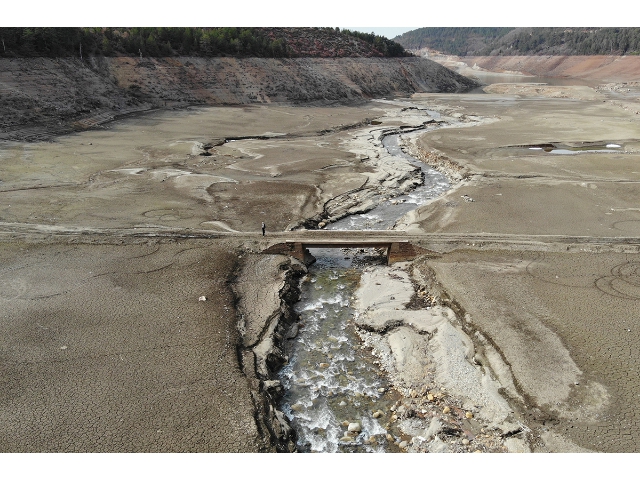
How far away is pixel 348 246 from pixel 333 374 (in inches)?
296

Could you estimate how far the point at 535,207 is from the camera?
2438 centimetres

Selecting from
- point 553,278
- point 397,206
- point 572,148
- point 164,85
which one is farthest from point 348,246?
point 164,85

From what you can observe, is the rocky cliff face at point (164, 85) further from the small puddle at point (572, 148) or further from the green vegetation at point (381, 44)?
the small puddle at point (572, 148)

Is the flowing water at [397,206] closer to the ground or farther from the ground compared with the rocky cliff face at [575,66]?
closer to the ground

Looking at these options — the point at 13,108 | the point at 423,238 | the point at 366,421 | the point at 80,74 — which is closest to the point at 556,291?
the point at 423,238

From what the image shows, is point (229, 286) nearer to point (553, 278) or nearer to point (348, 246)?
point (348, 246)

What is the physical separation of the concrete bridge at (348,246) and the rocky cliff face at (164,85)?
2911 centimetres

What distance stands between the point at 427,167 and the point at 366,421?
85.9 feet

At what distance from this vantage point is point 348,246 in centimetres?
2019

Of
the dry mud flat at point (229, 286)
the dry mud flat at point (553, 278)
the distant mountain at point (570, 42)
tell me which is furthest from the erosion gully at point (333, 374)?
the distant mountain at point (570, 42)

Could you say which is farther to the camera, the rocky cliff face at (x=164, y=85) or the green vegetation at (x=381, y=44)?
the green vegetation at (x=381, y=44)

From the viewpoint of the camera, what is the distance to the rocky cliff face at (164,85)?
42.8 meters

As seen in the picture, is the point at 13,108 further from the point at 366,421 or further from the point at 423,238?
the point at 366,421

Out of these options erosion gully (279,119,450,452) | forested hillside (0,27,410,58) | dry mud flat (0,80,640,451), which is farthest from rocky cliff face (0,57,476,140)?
erosion gully (279,119,450,452)
